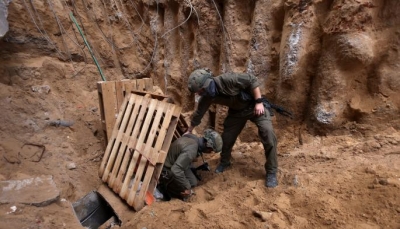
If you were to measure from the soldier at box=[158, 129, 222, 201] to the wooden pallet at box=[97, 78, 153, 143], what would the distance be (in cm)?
126

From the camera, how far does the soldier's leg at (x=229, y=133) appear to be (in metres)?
3.77

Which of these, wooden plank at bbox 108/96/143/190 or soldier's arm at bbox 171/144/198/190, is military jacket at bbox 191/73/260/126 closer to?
soldier's arm at bbox 171/144/198/190

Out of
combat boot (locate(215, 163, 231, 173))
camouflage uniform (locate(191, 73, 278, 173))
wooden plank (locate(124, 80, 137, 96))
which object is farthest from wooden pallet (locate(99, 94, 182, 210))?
combat boot (locate(215, 163, 231, 173))

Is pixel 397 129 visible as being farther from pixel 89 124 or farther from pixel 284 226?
pixel 89 124

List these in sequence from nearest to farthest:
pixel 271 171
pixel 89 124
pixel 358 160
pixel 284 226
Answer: pixel 284 226, pixel 358 160, pixel 271 171, pixel 89 124

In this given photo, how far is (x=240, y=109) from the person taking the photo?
362 cm

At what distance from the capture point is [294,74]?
3.75 meters

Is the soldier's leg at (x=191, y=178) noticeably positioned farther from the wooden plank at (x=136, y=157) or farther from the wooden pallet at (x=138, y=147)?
the wooden plank at (x=136, y=157)

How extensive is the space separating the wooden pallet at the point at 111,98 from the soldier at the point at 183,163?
1263mm

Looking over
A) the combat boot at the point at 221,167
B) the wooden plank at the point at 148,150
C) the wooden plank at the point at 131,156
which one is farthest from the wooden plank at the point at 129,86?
the combat boot at the point at 221,167

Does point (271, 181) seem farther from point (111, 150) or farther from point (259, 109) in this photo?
point (111, 150)

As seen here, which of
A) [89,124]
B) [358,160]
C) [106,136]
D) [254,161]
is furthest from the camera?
[89,124]

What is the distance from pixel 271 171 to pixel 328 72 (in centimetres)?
144

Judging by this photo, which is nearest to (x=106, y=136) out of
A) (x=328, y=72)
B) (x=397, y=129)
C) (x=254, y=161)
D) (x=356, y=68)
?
(x=254, y=161)
